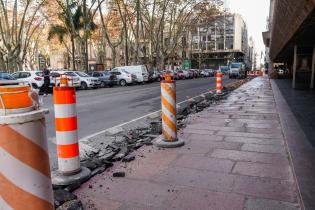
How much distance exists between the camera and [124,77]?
28641 mm

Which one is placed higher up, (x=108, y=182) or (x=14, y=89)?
(x=14, y=89)

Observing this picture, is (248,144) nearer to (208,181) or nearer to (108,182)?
(208,181)

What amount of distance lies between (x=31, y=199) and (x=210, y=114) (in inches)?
303

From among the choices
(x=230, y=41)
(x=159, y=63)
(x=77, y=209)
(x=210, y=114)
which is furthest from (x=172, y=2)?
(x=230, y=41)

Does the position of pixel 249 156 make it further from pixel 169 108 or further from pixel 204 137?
pixel 169 108

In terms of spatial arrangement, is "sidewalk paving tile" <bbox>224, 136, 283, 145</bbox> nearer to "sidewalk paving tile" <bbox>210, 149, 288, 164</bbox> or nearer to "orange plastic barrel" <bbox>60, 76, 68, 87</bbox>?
"sidewalk paving tile" <bbox>210, 149, 288, 164</bbox>

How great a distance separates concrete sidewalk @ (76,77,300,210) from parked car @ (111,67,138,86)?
22.6 metres

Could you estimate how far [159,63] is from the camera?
45.2 m

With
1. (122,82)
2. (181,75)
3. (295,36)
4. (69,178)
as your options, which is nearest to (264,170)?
(69,178)

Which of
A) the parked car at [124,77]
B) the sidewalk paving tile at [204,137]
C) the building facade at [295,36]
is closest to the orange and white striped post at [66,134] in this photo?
the sidewalk paving tile at [204,137]

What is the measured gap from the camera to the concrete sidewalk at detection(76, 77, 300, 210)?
3.31 m

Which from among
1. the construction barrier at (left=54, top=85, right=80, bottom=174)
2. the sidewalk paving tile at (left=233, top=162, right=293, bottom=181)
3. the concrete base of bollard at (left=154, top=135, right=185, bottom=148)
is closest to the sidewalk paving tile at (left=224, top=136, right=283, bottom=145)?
the concrete base of bollard at (left=154, top=135, right=185, bottom=148)

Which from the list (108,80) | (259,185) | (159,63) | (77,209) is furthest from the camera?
(159,63)

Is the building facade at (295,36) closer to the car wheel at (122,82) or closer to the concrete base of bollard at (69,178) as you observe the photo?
the concrete base of bollard at (69,178)
